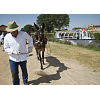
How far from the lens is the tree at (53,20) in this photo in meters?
35.9

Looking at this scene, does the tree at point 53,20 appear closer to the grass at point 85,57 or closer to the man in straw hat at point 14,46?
the grass at point 85,57

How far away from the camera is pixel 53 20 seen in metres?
37.1

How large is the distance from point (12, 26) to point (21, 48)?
691 mm

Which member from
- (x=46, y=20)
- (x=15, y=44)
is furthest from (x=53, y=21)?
(x=15, y=44)

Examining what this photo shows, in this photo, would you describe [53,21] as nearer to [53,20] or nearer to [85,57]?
[53,20]

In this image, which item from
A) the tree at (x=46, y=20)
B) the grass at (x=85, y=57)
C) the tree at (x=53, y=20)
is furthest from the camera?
the tree at (x=53, y=20)

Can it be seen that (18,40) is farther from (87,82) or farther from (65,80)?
(87,82)

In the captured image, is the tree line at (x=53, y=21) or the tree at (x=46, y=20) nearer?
the tree at (x=46, y=20)

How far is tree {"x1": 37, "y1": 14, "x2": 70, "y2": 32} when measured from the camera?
35906mm

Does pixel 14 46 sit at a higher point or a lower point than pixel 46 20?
lower

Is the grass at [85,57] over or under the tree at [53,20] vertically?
under

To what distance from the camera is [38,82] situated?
3.04m

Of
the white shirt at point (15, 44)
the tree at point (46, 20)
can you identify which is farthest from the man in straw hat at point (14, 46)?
the tree at point (46, 20)

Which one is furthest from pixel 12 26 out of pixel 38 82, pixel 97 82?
pixel 97 82
